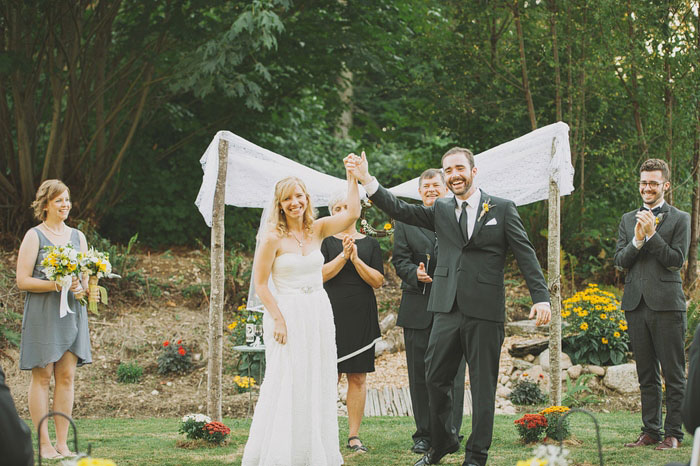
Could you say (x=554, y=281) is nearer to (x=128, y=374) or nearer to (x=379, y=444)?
(x=379, y=444)

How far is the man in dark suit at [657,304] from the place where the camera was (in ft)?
17.8

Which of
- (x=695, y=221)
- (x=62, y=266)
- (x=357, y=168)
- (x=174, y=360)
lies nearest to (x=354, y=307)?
(x=357, y=168)

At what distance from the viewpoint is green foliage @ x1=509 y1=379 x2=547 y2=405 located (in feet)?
27.0

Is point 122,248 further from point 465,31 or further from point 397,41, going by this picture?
point 465,31

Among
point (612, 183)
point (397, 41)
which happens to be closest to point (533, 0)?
point (397, 41)

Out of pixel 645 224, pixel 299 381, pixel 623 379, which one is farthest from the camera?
pixel 623 379

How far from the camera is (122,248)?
40.7 ft

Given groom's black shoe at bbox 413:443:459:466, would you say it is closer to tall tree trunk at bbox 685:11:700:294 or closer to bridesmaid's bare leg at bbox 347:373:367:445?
bridesmaid's bare leg at bbox 347:373:367:445

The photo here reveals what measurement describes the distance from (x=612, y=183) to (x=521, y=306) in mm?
2676

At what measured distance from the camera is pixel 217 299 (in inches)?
240

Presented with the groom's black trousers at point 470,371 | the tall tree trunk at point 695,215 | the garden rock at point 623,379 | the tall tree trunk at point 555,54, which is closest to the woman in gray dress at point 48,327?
the groom's black trousers at point 470,371

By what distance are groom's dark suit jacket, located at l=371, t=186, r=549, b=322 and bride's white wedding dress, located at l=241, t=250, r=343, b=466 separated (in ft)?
2.35

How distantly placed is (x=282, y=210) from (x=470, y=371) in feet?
5.32

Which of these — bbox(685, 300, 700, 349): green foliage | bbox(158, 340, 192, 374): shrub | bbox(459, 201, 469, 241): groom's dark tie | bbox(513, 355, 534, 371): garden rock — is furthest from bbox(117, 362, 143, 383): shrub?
bbox(685, 300, 700, 349): green foliage
